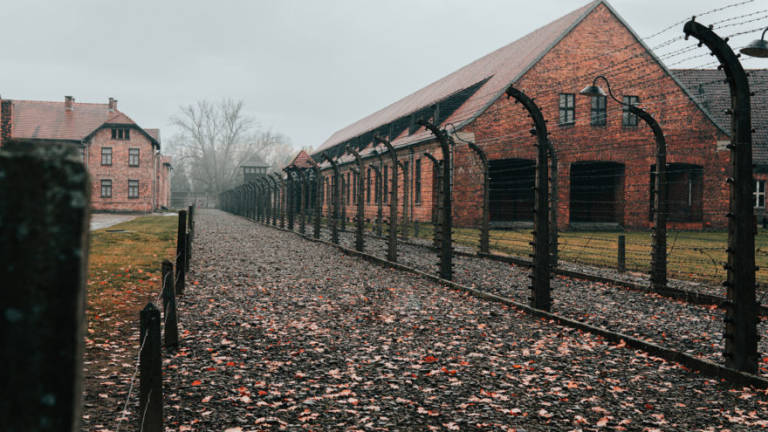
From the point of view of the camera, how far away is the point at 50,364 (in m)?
0.89

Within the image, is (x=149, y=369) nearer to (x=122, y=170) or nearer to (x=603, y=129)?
(x=603, y=129)

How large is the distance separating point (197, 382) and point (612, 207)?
2880 cm

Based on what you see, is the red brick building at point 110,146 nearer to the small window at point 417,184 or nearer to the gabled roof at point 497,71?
the gabled roof at point 497,71

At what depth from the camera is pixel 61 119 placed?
5191cm

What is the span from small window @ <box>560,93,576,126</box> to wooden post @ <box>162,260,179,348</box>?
83.9ft

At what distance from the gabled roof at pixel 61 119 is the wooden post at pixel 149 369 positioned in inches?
1973

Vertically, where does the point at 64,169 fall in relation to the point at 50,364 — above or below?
above

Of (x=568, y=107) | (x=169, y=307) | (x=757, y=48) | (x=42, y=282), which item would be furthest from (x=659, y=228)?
(x=568, y=107)

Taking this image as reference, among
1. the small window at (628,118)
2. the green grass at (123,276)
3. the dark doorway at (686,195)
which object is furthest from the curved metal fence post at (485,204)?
the dark doorway at (686,195)

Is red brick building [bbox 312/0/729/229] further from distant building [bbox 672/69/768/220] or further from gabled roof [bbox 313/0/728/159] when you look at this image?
distant building [bbox 672/69/768/220]

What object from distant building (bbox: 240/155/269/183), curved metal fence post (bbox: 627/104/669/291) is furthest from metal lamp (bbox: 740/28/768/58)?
distant building (bbox: 240/155/269/183)

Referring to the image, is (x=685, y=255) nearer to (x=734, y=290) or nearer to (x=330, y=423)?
(x=734, y=290)

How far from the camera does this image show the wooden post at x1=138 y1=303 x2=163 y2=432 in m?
3.35

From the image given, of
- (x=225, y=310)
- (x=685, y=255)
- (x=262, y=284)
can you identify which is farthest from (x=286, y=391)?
(x=685, y=255)
